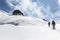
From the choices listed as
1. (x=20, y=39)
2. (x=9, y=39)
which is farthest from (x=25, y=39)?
(x=9, y=39)

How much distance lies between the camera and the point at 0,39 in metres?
19.7

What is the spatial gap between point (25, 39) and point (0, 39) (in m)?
3.13

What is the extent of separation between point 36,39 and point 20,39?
6.83 ft

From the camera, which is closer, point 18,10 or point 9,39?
point 9,39

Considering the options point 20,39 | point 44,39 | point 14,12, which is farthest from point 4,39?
point 14,12

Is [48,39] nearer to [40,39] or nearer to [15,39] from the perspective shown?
[40,39]

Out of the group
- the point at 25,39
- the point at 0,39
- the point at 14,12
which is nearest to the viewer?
the point at 0,39

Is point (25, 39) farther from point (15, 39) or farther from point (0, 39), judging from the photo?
point (0, 39)

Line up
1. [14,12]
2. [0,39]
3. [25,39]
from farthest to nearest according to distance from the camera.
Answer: [14,12]
[25,39]
[0,39]

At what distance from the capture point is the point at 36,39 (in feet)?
71.4

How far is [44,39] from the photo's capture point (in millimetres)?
21938

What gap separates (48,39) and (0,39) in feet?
19.3

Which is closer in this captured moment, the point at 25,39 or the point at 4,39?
the point at 4,39

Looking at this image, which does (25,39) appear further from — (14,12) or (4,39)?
(14,12)
